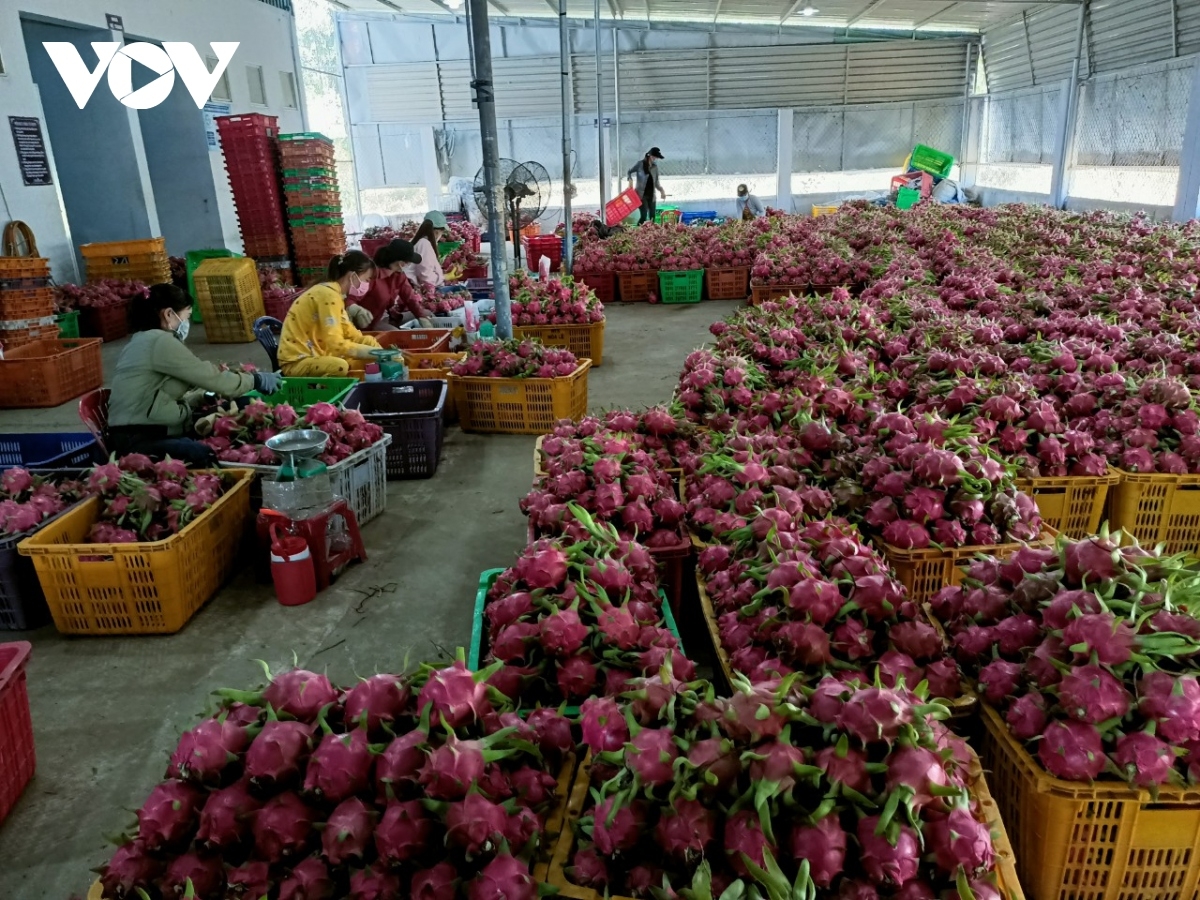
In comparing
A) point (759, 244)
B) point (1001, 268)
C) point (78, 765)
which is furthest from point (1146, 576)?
point (759, 244)

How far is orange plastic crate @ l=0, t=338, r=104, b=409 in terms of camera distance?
6492 millimetres

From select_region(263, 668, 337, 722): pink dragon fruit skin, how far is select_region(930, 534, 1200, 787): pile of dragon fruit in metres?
1.47

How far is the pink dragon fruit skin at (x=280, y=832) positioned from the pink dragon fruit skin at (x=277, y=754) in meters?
0.05

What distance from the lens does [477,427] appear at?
18.5 feet

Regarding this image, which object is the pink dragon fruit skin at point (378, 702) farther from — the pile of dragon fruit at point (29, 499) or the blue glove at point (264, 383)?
the blue glove at point (264, 383)

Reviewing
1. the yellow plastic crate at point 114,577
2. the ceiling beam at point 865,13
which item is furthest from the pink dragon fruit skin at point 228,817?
the ceiling beam at point 865,13

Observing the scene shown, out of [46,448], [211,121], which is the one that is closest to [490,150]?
[46,448]

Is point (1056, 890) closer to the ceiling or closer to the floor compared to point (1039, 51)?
closer to the floor

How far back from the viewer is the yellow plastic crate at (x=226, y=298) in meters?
8.92

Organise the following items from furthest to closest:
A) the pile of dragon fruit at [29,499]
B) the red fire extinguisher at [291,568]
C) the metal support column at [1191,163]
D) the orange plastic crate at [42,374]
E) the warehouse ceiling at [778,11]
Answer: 1. the warehouse ceiling at [778,11]
2. the metal support column at [1191,163]
3. the orange plastic crate at [42,374]
4. the red fire extinguisher at [291,568]
5. the pile of dragon fruit at [29,499]

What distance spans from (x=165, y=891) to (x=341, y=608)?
2.18m

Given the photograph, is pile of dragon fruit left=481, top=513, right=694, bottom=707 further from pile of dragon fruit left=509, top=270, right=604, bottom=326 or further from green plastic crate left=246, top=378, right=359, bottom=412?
pile of dragon fruit left=509, top=270, right=604, bottom=326

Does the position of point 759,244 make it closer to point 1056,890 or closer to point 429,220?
point 429,220

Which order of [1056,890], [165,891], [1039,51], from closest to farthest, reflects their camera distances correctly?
[165,891] → [1056,890] → [1039,51]
